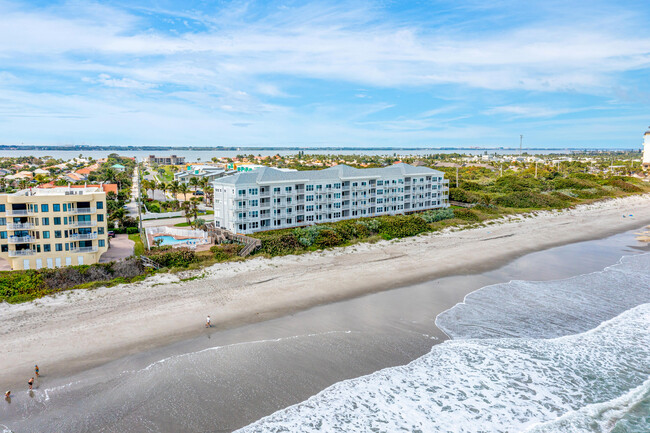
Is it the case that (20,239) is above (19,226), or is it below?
below

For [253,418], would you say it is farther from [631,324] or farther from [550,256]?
[550,256]

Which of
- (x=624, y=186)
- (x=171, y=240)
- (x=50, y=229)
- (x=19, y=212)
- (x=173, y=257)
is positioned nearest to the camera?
→ (x=19, y=212)

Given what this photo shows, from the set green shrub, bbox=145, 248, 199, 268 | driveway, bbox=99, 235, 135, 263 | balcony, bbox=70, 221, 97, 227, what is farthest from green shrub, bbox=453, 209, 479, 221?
balcony, bbox=70, 221, 97, 227

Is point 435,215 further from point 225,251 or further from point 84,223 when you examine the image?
point 84,223

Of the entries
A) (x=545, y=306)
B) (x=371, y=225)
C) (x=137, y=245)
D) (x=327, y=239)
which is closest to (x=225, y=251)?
(x=137, y=245)

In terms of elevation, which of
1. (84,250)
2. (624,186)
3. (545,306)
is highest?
(624,186)

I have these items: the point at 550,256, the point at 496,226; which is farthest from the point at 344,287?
the point at 496,226
